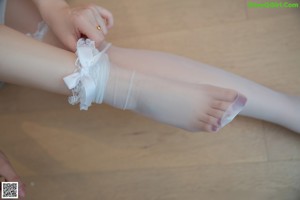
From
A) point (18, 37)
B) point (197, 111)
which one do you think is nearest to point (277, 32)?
point (197, 111)

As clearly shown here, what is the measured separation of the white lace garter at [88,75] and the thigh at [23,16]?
8.7 inches

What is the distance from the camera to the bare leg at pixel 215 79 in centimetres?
57

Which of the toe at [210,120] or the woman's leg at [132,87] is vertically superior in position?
the woman's leg at [132,87]

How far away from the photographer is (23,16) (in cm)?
68

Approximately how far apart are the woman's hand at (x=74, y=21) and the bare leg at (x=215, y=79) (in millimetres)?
47

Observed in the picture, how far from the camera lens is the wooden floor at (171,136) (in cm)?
64

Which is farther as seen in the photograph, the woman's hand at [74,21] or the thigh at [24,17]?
the thigh at [24,17]

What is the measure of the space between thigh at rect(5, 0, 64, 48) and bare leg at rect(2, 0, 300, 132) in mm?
86

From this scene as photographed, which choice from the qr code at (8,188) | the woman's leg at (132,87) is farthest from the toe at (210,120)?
the qr code at (8,188)

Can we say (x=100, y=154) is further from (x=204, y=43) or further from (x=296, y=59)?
(x=296, y=59)

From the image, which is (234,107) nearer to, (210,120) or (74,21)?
(210,120)

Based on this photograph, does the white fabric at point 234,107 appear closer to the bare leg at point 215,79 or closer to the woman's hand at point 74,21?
the bare leg at point 215,79

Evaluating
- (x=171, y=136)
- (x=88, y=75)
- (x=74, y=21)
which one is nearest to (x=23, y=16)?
(x=74, y=21)

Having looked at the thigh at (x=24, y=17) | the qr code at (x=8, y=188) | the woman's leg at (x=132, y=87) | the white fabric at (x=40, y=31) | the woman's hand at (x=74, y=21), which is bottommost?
the qr code at (x=8, y=188)
